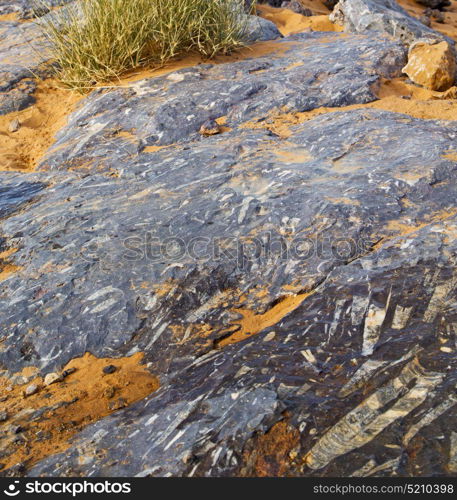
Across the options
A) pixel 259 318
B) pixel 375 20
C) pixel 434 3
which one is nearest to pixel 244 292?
pixel 259 318

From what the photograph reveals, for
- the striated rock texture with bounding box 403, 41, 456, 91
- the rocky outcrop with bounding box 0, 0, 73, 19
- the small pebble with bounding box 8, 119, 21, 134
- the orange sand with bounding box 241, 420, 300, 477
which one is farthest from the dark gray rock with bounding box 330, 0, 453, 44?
the orange sand with bounding box 241, 420, 300, 477

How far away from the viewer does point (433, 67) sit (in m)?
4.60

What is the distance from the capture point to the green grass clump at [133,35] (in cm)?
480

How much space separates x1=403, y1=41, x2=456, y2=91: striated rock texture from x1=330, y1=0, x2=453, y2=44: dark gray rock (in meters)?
0.97

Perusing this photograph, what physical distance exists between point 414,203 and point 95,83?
→ 3.14 meters

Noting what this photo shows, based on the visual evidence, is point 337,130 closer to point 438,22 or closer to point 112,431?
point 112,431

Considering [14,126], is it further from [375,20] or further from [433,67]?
[375,20]

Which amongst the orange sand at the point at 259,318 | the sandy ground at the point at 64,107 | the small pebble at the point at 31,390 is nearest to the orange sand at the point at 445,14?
the sandy ground at the point at 64,107

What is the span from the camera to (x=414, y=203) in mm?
2869

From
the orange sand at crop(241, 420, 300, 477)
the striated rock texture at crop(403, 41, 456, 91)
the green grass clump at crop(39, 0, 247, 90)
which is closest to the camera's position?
the orange sand at crop(241, 420, 300, 477)

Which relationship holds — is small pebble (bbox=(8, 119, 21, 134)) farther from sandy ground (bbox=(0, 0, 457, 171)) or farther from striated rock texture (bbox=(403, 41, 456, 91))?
striated rock texture (bbox=(403, 41, 456, 91))

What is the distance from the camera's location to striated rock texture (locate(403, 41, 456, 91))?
4.60 metres

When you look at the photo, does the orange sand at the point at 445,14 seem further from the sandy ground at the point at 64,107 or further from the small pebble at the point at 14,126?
the small pebble at the point at 14,126
